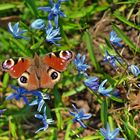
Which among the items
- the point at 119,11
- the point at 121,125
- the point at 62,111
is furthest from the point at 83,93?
the point at 119,11

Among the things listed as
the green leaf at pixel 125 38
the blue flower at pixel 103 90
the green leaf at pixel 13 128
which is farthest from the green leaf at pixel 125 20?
the green leaf at pixel 13 128

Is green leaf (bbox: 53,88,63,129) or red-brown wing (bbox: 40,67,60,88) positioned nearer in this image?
red-brown wing (bbox: 40,67,60,88)

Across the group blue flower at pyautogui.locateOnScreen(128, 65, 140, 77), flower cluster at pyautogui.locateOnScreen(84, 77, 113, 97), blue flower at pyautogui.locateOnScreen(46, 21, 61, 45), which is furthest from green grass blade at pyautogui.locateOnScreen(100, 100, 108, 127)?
blue flower at pyautogui.locateOnScreen(46, 21, 61, 45)

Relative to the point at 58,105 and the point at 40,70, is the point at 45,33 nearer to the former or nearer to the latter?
the point at 40,70

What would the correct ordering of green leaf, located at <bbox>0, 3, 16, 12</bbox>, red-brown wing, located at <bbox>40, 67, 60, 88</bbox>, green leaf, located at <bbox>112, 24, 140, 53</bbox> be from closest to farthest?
red-brown wing, located at <bbox>40, 67, 60, 88</bbox>
green leaf, located at <bbox>112, 24, 140, 53</bbox>
green leaf, located at <bbox>0, 3, 16, 12</bbox>

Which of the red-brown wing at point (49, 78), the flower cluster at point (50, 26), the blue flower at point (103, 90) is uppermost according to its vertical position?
the flower cluster at point (50, 26)

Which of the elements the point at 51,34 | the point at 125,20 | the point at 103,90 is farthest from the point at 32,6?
the point at 103,90

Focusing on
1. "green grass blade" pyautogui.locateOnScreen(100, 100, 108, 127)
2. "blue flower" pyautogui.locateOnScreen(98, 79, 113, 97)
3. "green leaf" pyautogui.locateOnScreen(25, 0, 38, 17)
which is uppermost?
"green leaf" pyautogui.locateOnScreen(25, 0, 38, 17)

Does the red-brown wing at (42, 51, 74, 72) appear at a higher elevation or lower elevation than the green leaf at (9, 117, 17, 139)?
higher

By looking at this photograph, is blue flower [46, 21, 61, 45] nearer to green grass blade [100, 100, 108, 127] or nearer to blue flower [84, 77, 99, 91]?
blue flower [84, 77, 99, 91]

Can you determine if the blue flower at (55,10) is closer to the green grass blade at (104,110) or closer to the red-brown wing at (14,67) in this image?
the red-brown wing at (14,67)
